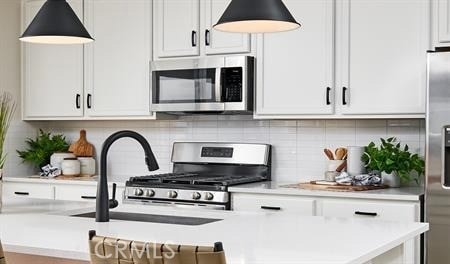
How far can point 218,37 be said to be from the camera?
4.71 meters

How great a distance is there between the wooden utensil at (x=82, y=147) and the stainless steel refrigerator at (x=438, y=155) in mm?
2877

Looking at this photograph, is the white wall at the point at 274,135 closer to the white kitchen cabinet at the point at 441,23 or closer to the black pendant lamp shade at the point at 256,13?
the white kitchen cabinet at the point at 441,23

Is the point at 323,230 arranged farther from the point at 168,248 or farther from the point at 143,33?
the point at 143,33

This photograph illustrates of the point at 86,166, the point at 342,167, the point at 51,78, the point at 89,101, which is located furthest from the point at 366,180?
the point at 51,78

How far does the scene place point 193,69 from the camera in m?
4.80

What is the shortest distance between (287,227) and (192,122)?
2.90 meters

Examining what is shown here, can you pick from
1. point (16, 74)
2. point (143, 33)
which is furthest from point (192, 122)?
point (16, 74)

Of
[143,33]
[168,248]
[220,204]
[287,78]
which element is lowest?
[220,204]

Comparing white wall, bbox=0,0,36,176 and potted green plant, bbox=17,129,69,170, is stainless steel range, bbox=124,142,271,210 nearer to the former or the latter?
potted green plant, bbox=17,129,69,170

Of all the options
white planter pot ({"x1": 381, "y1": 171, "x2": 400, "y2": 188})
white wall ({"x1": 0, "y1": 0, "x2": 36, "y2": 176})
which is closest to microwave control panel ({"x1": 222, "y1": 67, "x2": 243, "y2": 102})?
white planter pot ({"x1": 381, "y1": 171, "x2": 400, "y2": 188})

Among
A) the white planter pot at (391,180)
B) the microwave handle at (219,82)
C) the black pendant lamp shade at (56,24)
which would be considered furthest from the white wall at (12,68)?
the white planter pot at (391,180)

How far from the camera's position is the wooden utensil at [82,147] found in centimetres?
559

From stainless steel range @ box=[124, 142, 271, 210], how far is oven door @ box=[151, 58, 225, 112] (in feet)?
1.36

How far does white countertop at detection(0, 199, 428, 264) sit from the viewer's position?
1.95m
